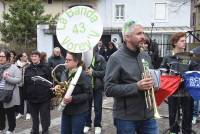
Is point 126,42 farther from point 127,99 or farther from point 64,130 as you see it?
point 64,130

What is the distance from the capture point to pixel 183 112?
7414mm

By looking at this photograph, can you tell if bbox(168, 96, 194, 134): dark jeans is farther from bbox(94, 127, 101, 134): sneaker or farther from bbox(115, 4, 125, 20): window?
bbox(115, 4, 125, 20): window

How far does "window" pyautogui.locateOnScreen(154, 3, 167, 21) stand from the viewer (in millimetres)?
39562

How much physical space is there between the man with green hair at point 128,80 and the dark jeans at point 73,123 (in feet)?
4.22

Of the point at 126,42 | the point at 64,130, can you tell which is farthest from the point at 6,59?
the point at 126,42

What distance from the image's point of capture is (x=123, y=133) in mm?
4828

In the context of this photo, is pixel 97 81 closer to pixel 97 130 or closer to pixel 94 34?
pixel 97 130

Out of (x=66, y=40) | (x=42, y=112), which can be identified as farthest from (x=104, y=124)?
(x=66, y=40)

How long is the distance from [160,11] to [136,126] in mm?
35558

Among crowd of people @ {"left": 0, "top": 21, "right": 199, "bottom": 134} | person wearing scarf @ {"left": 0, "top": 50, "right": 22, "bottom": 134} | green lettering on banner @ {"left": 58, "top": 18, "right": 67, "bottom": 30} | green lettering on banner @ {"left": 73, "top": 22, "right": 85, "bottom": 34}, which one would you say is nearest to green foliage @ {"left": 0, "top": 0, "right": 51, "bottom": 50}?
person wearing scarf @ {"left": 0, "top": 50, "right": 22, "bottom": 134}

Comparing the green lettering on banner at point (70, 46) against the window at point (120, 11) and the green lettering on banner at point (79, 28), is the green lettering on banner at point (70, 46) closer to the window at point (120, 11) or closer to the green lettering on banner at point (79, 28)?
the green lettering on banner at point (79, 28)

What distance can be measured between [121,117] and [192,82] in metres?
2.52

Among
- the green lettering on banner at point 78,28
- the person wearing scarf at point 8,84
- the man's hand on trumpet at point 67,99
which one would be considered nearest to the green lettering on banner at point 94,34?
the green lettering on banner at point 78,28

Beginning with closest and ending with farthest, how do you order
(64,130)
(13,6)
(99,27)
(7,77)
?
(64,130) → (99,27) → (7,77) → (13,6)
